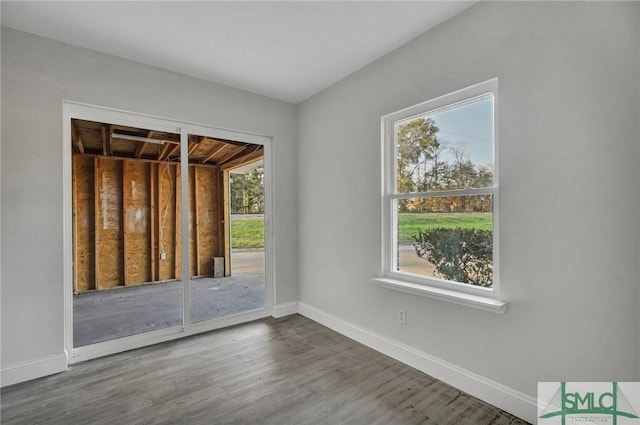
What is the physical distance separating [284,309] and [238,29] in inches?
120

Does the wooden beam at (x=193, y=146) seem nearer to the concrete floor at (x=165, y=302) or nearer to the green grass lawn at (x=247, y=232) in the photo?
the green grass lawn at (x=247, y=232)

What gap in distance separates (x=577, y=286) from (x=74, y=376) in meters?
3.57

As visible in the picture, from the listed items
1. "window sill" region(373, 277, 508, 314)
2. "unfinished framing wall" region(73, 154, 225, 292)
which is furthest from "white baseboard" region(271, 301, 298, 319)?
"window sill" region(373, 277, 508, 314)

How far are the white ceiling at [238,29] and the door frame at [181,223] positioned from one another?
541 millimetres

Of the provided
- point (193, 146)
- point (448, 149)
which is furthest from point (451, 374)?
point (193, 146)

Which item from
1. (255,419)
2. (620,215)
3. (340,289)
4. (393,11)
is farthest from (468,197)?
(255,419)

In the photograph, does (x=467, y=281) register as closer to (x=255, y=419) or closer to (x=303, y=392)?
(x=303, y=392)

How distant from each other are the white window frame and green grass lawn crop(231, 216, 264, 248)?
1661mm

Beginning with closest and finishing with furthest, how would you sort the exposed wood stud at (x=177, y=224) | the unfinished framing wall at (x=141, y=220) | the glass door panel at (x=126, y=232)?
the glass door panel at (x=126, y=232)
the exposed wood stud at (x=177, y=224)
the unfinished framing wall at (x=141, y=220)

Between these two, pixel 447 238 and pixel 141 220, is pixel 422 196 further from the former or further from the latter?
pixel 141 220

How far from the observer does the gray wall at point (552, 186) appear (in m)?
1.48

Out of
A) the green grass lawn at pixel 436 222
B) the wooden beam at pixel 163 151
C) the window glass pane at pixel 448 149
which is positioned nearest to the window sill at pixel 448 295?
the green grass lawn at pixel 436 222

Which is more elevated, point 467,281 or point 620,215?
point 620,215

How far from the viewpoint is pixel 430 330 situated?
91.2 inches
